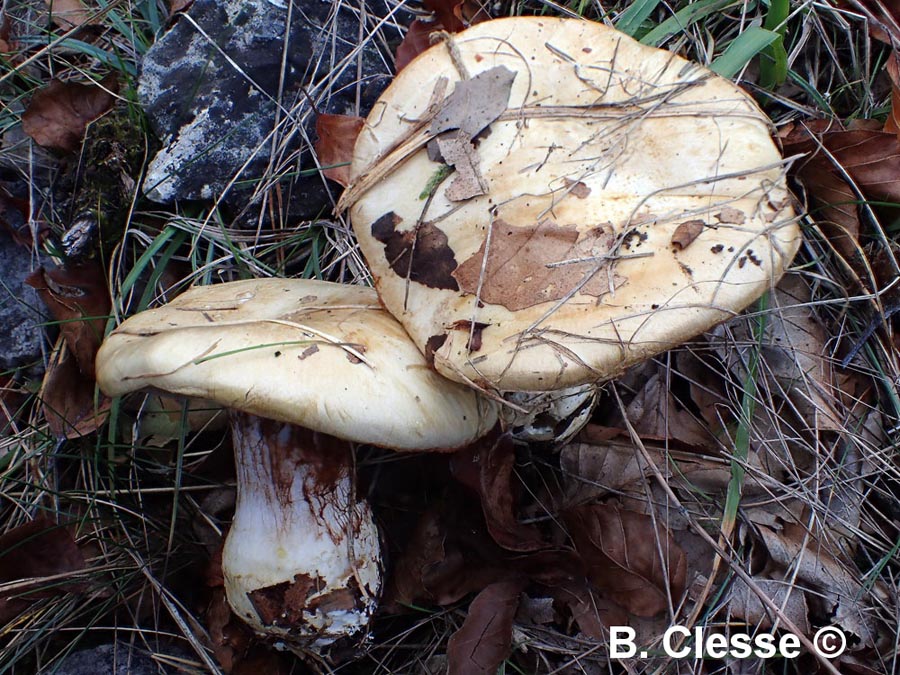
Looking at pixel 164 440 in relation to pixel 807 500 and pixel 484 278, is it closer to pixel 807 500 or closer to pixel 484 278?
pixel 484 278

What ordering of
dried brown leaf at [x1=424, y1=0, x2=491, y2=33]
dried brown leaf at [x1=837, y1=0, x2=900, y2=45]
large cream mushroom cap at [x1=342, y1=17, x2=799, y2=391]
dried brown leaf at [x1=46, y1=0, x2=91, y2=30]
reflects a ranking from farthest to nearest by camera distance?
1. dried brown leaf at [x1=46, y1=0, x2=91, y2=30]
2. dried brown leaf at [x1=424, y1=0, x2=491, y2=33]
3. dried brown leaf at [x1=837, y1=0, x2=900, y2=45]
4. large cream mushroom cap at [x1=342, y1=17, x2=799, y2=391]

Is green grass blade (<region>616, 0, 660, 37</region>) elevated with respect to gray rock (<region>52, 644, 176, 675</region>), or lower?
elevated

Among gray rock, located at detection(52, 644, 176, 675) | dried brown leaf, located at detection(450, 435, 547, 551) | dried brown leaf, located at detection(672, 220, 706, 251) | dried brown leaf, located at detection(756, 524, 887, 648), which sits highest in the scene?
dried brown leaf, located at detection(672, 220, 706, 251)

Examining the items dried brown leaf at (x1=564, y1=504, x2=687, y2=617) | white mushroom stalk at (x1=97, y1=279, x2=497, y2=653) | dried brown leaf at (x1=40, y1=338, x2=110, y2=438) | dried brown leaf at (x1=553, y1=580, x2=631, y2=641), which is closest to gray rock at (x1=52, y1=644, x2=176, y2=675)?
white mushroom stalk at (x1=97, y1=279, x2=497, y2=653)

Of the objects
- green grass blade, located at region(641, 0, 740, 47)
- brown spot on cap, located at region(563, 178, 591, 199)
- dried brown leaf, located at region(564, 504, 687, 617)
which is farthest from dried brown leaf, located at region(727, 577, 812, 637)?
green grass blade, located at region(641, 0, 740, 47)

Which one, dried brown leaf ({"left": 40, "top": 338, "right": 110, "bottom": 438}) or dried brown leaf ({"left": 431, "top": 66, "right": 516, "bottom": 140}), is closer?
dried brown leaf ({"left": 431, "top": 66, "right": 516, "bottom": 140})

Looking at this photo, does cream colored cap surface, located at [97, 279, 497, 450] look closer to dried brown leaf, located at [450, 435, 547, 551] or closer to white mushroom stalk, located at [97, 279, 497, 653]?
white mushroom stalk, located at [97, 279, 497, 653]

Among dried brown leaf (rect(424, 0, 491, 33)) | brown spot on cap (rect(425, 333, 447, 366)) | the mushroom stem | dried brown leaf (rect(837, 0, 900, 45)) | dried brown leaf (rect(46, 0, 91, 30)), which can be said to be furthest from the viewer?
dried brown leaf (rect(46, 0, 91, 30))

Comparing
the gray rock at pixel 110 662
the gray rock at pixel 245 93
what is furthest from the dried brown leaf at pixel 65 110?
the gray rock at pixel 110 662

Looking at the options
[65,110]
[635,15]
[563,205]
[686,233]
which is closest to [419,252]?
[563,205]
